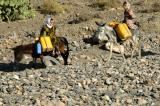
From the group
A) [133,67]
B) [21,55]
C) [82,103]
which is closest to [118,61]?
[133,67]

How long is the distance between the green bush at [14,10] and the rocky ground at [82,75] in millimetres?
1472

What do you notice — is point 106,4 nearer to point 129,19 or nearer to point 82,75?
point 129,19

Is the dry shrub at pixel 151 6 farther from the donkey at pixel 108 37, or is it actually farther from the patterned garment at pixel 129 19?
Answer: the patterned garment at pixel 129 19

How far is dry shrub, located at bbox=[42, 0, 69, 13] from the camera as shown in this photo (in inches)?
976

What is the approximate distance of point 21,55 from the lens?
51.8ft

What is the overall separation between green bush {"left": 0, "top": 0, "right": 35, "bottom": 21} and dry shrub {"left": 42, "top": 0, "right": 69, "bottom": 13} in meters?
1.12

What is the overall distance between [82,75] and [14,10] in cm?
1047

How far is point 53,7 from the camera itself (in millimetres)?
25000

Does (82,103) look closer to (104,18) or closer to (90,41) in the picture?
(90,41)

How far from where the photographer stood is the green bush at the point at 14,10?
23.2m

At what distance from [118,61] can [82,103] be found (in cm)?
520

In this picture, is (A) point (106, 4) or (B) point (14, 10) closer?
(B) point (14, 10)

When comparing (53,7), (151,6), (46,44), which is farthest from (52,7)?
(46,44)

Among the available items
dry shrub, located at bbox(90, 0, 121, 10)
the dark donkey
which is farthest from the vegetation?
the dark donkey
